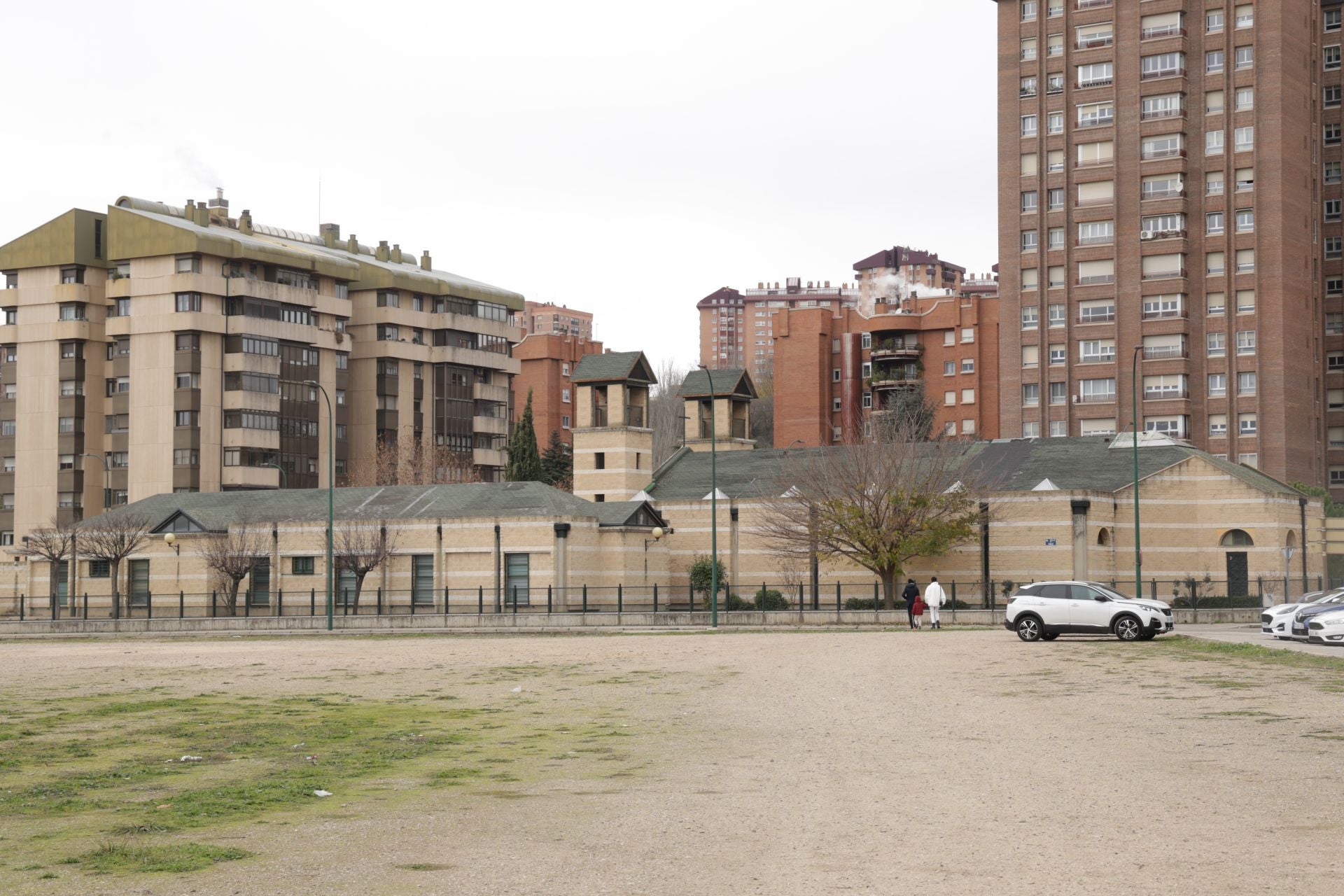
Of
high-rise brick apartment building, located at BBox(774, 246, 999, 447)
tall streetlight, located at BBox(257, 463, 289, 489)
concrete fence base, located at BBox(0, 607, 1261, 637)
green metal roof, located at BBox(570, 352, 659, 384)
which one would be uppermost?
high-rise brick apartment building, located at BBox(774, 246, 999, 447)

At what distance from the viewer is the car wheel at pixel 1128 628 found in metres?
37.0

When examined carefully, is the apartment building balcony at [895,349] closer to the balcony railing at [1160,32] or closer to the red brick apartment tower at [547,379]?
the balcony railing at [1160,32]

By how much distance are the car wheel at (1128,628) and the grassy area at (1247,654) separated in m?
0.44

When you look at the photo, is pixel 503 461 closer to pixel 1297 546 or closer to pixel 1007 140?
pixel 1007 140

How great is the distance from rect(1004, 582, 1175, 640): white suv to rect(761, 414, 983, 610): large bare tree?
67.7 ft

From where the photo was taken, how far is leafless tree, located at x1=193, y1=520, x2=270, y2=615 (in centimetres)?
6412

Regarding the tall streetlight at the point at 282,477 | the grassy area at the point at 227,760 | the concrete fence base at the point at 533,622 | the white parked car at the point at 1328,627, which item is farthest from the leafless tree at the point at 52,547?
the white parked car at the point at 1328,627

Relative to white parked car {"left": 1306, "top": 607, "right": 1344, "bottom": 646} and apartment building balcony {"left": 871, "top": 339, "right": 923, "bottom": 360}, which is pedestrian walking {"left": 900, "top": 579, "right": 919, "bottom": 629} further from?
apartment building balcony {"left": 871, "top": 339, "right": 923, "bottom": 360}

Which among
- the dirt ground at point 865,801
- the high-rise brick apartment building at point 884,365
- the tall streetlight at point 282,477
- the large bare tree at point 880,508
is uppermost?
the high-rise brick apartment building at point 884,365

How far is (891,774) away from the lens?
15.1m

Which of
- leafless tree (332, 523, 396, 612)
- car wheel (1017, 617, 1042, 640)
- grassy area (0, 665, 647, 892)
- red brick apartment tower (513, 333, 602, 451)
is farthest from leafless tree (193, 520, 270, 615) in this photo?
red brick apartment tower (513, 333, 602, 451)

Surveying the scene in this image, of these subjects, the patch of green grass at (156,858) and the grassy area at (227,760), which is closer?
the patch of green grass at (156,858)

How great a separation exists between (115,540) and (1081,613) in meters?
41.7

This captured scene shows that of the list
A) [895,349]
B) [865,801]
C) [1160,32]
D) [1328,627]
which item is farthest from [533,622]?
[895,349]
